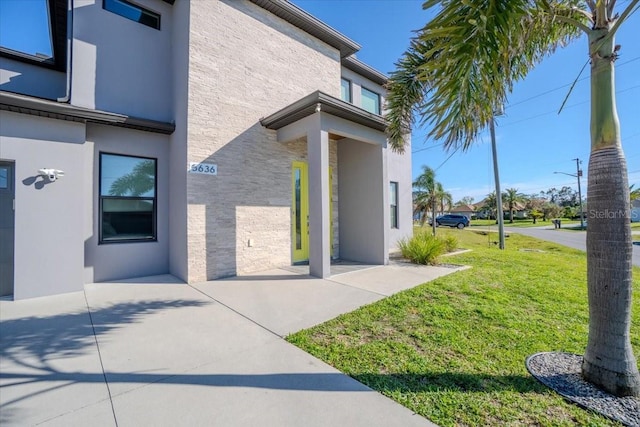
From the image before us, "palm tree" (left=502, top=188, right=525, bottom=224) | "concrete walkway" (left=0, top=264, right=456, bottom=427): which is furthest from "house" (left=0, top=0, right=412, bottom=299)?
"palm tree" (left=502, top=188, right=525, bottom=224)

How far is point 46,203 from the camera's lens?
18.5ft

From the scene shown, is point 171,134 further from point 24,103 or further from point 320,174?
point 320,174

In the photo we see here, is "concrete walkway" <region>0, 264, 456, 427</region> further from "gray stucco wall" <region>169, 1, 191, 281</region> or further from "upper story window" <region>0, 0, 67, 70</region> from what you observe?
"upper story window" <region>0, 0, 67, 70</region>

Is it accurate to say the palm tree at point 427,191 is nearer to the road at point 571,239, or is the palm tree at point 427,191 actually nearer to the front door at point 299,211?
the road at point 571,239

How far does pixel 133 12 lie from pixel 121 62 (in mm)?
1451

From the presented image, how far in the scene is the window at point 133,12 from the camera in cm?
691

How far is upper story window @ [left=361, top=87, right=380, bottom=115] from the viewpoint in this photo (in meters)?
12.2

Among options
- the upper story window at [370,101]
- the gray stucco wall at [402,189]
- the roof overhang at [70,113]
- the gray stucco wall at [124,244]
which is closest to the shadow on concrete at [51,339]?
the gray stucco wall at [124,244]

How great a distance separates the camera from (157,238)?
7.40m

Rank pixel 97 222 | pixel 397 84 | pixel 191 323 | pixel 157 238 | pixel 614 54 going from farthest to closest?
pixel 157 238 → pixel 97 222 → pixel 397 84 → pixel 191 323 → pixel 614 54

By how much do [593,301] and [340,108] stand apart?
5770mm

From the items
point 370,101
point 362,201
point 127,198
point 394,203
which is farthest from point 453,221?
point 127,198

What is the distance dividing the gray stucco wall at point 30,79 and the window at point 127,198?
374cm

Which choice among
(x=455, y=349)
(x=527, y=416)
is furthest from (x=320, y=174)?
(x=527, y=416)
